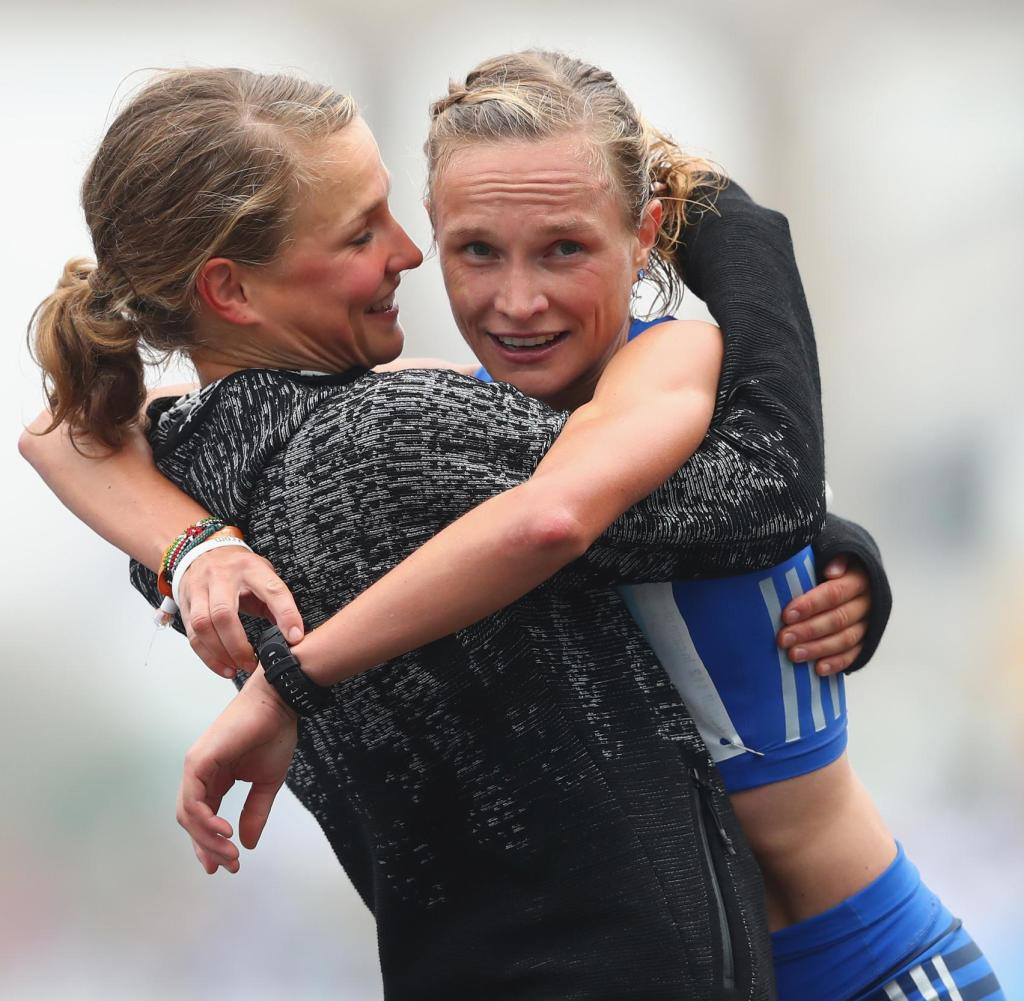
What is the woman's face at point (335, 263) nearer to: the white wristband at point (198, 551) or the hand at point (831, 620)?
the white wristband at point (198, 551)

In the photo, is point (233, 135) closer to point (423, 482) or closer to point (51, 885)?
point (423, 482)

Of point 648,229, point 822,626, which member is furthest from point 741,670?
point 648,229

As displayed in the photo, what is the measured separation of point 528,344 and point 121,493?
1.12 feet

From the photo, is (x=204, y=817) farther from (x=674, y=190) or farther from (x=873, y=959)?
(x=674, y=190)

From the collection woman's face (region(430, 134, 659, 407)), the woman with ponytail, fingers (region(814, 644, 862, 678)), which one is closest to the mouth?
woman's face (region(430, 134, 659, 407))

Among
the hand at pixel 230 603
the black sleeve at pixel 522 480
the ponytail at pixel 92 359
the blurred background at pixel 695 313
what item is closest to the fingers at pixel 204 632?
the hand at pixel 230 603

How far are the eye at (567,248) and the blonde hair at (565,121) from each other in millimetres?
60

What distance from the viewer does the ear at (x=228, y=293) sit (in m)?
1.09

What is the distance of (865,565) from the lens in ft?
3.94

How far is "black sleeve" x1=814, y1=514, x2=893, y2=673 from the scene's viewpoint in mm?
1185

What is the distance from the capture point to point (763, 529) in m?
0.99

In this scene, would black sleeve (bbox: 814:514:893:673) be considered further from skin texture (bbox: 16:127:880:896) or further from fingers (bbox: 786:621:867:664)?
skin texture (bbox: 16:127:880:896)

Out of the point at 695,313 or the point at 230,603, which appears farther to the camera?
the point at 695,313

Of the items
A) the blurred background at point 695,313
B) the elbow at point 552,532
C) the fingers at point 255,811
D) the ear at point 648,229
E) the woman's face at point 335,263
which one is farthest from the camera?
the blurred background at point 695,313
